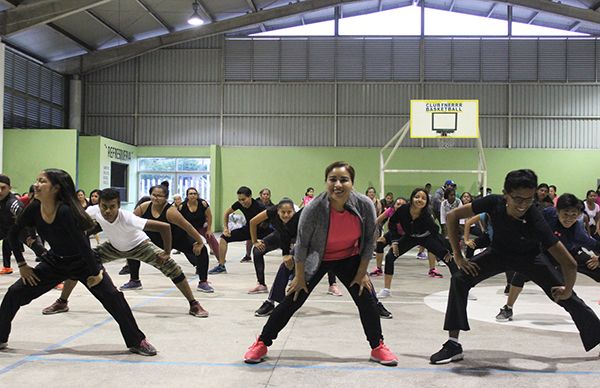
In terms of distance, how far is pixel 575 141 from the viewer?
24.7 m

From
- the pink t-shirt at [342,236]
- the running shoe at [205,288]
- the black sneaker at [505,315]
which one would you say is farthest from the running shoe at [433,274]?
the pink t-shirt at [342,236]

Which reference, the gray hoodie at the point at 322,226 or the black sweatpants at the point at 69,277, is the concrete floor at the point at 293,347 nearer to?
the black sweatpants at the point at 69,277

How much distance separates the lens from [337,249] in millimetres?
4742

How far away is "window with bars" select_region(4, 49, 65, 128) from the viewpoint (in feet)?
72.1

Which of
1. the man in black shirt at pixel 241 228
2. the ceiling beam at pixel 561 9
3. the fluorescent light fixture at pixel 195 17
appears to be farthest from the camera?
the ceiling beam at pixel 561 9

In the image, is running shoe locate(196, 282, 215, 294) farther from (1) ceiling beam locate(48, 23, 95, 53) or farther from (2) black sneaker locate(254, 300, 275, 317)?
(1) ceiling beam locate(48, 23, 95, 53)

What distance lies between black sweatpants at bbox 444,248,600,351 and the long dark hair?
3061 mm

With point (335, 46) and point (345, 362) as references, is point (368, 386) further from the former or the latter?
point (335, 46)

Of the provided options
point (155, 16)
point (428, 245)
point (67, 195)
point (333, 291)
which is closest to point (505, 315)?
point (428, 245)

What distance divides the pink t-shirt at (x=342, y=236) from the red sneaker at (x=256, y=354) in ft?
2.84

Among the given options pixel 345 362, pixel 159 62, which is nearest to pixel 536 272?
pixel 345 362

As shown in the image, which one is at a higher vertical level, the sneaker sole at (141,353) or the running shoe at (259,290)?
the sneaker sole at (141,353)

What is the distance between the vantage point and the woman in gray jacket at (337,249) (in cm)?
457

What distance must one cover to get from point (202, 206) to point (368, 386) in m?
7.55
